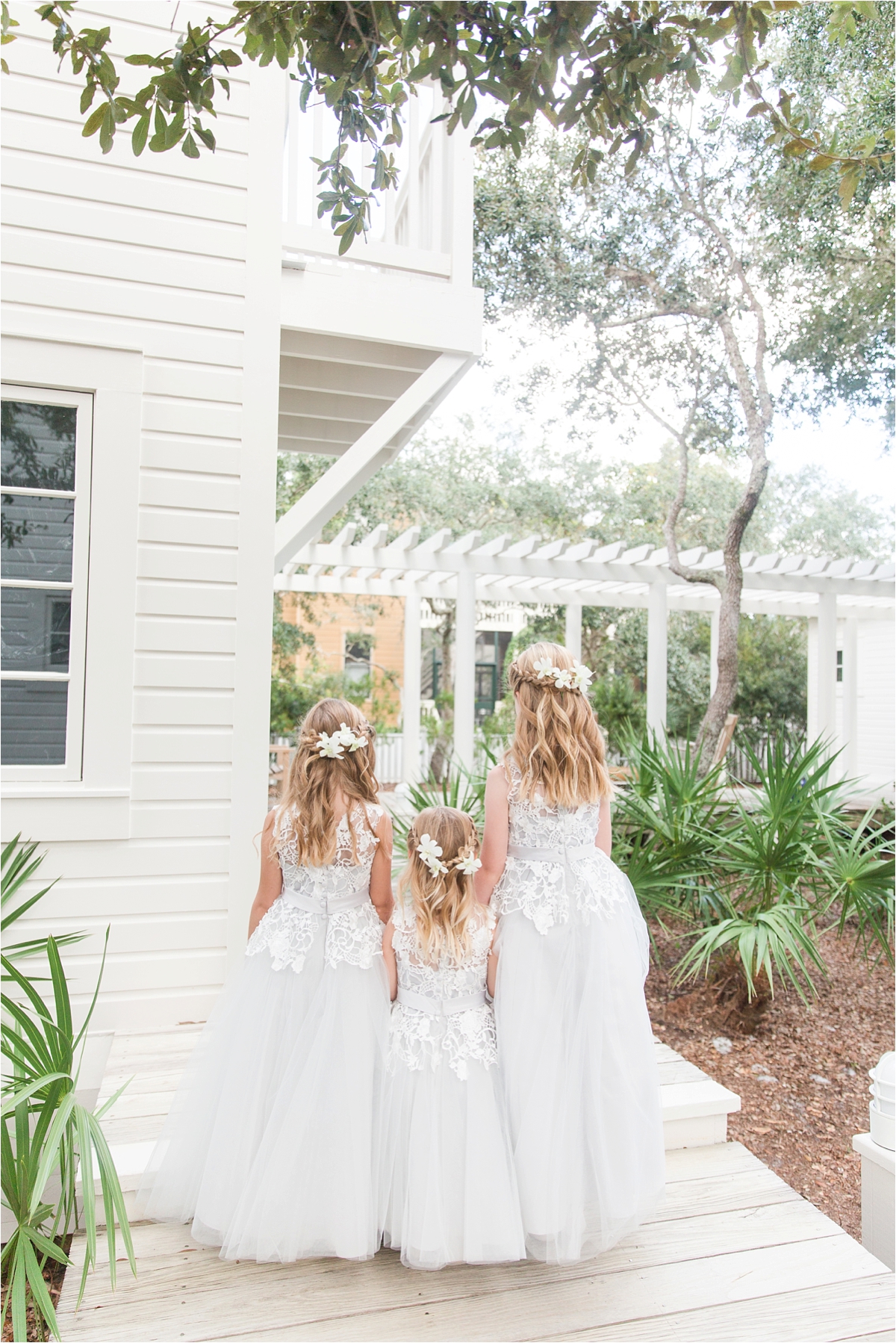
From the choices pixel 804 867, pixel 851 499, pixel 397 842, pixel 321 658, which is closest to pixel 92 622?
pixel 397 842

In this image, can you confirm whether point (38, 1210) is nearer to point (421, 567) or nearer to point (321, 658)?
point (421, 567)

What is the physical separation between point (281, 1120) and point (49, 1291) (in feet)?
3.13

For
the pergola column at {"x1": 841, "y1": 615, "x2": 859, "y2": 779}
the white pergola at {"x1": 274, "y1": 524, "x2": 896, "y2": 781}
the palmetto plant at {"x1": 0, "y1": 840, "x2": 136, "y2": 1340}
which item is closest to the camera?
the palmetto plant at {"x1": 0, "y1": 840, "x2": 136, "y2": 1340}

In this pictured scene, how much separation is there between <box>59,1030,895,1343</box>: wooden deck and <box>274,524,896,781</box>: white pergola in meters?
5.07

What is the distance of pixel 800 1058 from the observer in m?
4.64

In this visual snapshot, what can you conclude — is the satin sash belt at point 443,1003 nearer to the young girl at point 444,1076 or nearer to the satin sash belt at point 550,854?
the young girl at point 444,1076

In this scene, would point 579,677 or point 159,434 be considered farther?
point 159,434

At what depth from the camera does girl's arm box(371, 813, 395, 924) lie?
2.50 m

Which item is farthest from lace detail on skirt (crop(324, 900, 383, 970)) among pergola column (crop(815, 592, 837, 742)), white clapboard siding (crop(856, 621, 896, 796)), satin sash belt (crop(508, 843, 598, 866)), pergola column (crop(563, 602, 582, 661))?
white clapboard siding (crop(856, 621, 896, 796))

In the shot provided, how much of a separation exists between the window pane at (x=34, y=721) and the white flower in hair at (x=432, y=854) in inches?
72.7

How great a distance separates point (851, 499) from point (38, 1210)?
21.2 meters

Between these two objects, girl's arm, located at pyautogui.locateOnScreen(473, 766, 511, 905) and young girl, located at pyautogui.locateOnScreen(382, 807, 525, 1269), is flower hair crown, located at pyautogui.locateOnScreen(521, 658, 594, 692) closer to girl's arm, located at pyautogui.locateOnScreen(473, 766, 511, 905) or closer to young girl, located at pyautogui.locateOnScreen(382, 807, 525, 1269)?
girl's arm, located at pyautogui.locateOnScreen(473, 766, 511, 905)

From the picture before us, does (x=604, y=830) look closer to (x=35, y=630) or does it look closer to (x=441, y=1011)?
(x=441, y=1011)

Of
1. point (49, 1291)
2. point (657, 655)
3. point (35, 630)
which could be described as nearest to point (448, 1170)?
point (49, 1291)
